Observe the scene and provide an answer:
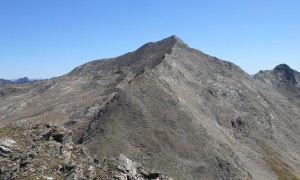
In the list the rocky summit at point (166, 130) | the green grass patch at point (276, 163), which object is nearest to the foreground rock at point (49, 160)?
the rocky summit at point (166, 130)

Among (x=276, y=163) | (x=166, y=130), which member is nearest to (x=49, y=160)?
(x=166, y=130)

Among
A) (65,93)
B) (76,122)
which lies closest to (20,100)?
(65,93)

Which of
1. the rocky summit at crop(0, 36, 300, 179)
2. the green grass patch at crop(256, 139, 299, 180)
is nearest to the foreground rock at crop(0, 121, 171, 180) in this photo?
the rocky summit at crop(0, 36, 300, 179)

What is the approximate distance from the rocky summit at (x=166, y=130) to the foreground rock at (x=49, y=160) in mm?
103

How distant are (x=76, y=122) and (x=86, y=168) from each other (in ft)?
325

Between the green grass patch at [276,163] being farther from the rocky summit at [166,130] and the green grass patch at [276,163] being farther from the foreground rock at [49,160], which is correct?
the foreground rock at [49,160]

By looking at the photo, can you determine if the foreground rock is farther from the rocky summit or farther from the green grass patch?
the green grass patch

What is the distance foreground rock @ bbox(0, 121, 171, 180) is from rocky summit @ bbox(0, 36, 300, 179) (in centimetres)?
10

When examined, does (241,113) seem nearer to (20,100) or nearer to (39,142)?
(20,100)

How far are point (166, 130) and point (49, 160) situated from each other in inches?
3226

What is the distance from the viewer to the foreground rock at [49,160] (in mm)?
30623

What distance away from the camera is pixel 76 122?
431ft

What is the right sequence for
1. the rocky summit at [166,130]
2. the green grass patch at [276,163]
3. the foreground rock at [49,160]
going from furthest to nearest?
1. the green grass patch at [276,163]
2. the rocky summit at [166,130]
3. the foreground rock at [49,160]

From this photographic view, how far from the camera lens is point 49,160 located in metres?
32.4
